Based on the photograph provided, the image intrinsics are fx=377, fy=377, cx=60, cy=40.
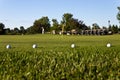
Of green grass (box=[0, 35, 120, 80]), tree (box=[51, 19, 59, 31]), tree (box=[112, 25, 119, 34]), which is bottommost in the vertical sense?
tree (box=[112, 25, 119, 34])

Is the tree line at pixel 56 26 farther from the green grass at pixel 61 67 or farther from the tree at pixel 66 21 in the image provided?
the green grass at pixel 61 67

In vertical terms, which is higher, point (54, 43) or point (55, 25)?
point (54, 43)

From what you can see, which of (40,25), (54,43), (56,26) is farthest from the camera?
(40,25)

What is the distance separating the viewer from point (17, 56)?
13.1 meters

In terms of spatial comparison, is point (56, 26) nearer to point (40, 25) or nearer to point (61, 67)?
point (40, 25)

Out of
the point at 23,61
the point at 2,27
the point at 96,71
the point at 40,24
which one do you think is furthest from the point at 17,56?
the point at 40,24

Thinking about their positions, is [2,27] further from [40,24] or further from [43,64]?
[43,64]

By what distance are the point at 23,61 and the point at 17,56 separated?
0.96m

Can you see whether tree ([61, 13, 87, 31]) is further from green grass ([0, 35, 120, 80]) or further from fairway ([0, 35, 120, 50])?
green grass ([0, 35, 120, 80])

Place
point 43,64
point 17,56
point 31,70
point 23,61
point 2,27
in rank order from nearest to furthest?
point 31,70
point 43,64
point 23,61
point 17,56
point 2,27

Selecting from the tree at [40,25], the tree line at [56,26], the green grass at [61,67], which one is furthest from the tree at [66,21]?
the green grass at [61,67]

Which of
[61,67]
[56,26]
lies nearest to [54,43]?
[61,67]

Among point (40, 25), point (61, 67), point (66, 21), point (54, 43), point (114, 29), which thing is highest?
point (66, 21)

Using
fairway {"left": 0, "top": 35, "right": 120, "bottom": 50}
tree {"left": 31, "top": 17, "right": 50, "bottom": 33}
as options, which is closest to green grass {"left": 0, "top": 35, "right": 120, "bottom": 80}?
fairway {"left": 0, "top": 35, "right": 120, "bottom": 50}
